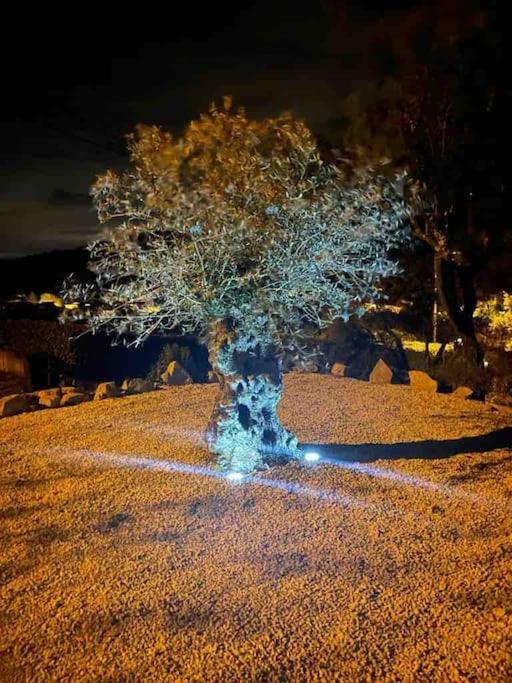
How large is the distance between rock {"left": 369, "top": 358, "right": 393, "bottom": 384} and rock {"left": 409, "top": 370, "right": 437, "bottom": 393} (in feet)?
2.12

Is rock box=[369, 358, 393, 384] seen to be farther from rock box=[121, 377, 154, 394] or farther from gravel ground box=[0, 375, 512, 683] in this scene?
rock box=[121, 377, 154, 394]

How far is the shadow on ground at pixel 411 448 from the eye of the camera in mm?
6664

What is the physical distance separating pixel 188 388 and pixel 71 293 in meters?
4.51

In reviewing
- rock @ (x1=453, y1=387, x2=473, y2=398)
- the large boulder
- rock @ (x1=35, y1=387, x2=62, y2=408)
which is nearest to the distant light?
rock @ (x1=35, y1=387, x2=62, y2=408)

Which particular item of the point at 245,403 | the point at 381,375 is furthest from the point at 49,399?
the point at 381,375

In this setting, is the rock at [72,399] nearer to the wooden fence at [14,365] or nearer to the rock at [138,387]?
the rock at [138,387]

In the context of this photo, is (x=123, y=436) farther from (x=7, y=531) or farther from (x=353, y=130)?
(x=353, y=130)

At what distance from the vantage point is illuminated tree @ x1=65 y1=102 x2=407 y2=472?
213 inches

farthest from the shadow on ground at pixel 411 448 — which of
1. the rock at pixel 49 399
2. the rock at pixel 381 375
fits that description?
the rock at pixel 49 399

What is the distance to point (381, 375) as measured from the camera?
1141cm

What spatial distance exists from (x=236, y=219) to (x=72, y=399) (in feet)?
18.5

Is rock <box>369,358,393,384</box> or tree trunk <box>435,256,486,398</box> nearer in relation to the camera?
rock <box>369,358,393,384</box>

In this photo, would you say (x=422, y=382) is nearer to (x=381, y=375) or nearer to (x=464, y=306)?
(x=381, y=375)

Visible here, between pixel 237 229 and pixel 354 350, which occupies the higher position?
pixel 237 229
